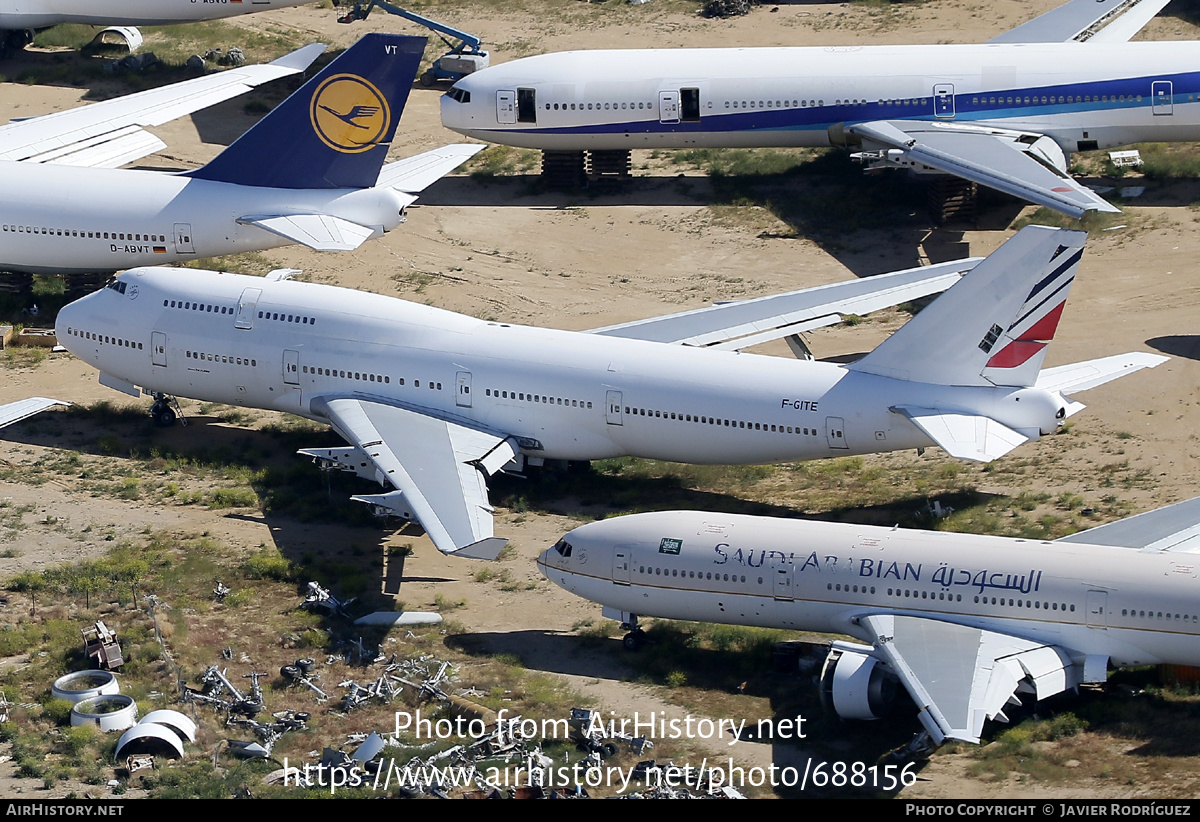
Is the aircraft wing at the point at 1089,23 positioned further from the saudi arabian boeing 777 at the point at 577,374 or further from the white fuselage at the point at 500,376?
the white fuselage at the point at 500,376

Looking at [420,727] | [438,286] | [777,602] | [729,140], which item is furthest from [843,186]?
[420,727]

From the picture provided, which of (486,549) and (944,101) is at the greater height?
(944,101)

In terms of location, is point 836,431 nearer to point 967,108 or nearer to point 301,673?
point 301,673

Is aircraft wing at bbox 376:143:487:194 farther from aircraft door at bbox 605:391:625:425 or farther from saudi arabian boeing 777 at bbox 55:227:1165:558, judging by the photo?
aircraft door at bbox 605:391:625:425

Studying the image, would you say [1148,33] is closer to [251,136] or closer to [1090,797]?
[251,136]

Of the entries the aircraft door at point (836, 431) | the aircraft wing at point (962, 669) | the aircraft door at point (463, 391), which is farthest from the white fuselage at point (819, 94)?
the aircraft wing at point (962, 669)

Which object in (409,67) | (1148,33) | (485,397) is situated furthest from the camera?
(1148,33)

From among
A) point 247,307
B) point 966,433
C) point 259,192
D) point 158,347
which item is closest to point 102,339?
point 158,347
